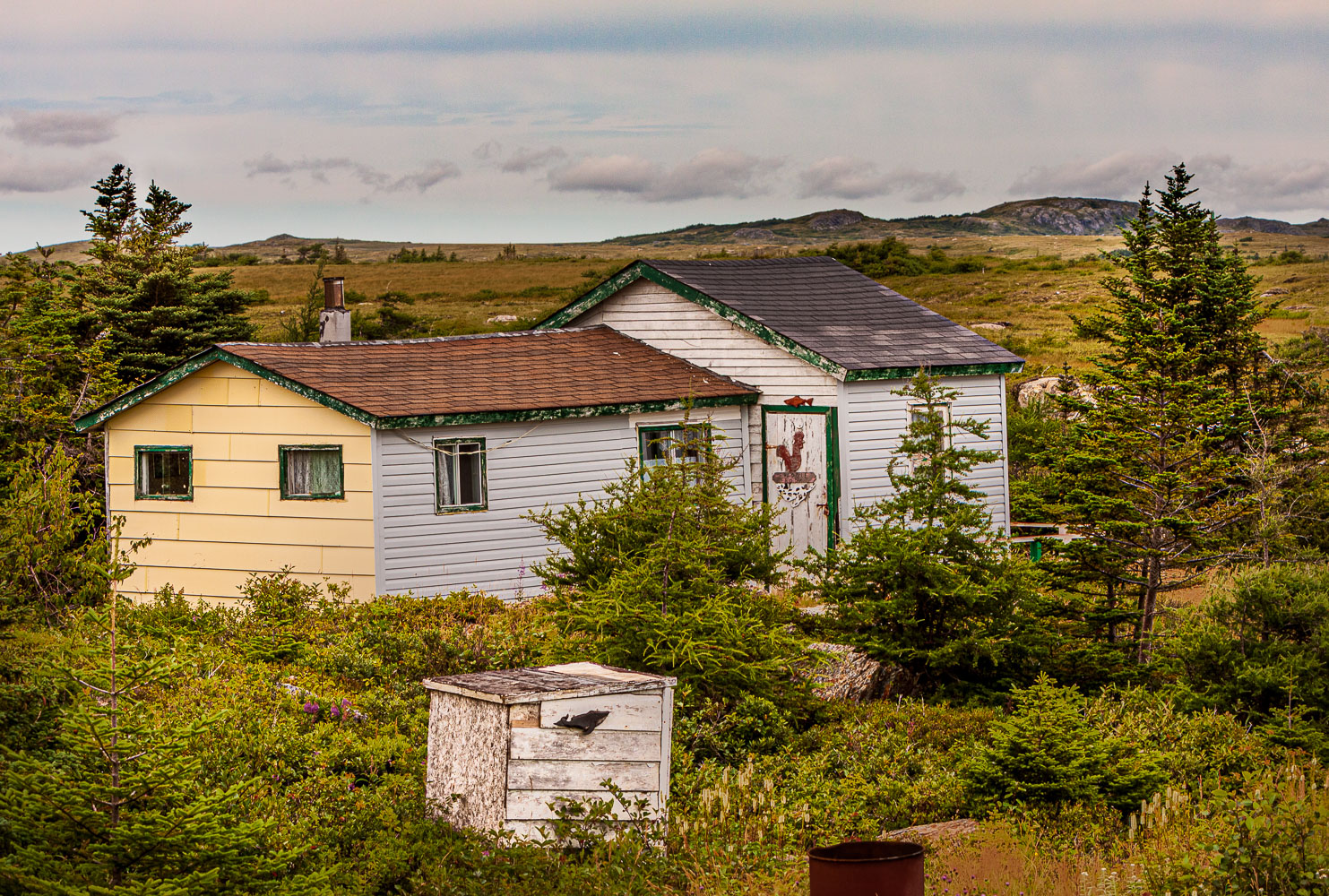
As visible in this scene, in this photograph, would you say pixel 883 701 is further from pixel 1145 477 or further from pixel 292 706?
pixel 292 706

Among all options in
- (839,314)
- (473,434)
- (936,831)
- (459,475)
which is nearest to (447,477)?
(459,475)

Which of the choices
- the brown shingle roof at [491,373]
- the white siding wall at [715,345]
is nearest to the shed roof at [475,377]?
the brown shingle roof at [491,373]

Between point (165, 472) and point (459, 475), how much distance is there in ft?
14.7

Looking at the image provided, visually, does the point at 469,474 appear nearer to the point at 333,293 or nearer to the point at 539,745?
the point at 333,293

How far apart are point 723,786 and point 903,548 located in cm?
453

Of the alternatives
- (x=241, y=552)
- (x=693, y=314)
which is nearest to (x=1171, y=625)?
(x=693, y=314)

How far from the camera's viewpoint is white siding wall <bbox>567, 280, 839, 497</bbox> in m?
19.1

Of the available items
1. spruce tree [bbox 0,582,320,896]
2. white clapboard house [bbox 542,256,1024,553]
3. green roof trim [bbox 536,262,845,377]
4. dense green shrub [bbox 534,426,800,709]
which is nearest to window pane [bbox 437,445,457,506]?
white clapboard house [bbox 542,256,1024,553]

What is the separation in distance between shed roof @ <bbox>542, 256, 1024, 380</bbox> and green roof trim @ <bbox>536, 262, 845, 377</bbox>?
20mm

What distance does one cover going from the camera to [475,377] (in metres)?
18.3

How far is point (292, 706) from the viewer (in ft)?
36.8

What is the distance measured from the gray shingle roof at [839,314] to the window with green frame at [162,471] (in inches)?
324

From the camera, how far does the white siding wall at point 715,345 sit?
1908 cm

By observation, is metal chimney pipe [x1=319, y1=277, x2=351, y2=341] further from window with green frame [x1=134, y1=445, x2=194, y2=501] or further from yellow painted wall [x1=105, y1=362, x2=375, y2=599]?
window with green frame [x1=134, y1=445, x2=194, y2=501]
